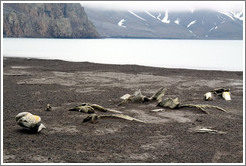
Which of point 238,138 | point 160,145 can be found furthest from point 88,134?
point 238,138

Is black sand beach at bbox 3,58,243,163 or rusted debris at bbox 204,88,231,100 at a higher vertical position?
rusted debris at bbox 204,88,231,100

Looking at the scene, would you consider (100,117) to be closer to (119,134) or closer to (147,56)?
(119,134)

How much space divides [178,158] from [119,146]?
190 centimetres

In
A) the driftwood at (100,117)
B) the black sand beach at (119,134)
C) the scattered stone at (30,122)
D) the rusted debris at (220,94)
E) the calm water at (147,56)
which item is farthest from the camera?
the calm water at (147,56)

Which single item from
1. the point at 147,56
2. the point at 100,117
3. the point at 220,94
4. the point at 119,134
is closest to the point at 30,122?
the point at 119,134

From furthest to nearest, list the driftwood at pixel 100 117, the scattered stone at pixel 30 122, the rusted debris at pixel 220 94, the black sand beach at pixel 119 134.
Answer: the rusted debris at pixel 220 94
the driftwood at pixel 100 117
the scattered stone at pixel 30 122
the black sand beach at pixel 119 134

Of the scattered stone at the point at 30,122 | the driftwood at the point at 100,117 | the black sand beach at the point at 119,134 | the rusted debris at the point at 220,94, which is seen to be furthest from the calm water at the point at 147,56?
the scattered stone at the point at 30,122

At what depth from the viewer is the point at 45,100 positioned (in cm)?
1830

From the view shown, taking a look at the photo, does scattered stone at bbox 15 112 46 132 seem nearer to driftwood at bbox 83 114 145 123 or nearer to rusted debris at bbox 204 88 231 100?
driftwood at bbox 83 114 145 123

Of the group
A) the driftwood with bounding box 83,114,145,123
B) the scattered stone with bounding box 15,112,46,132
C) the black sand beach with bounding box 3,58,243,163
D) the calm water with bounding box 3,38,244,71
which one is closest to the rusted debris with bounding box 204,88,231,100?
the black sand beach with bounding box 3,58,243,163

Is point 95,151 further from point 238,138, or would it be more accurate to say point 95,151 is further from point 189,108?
point 189,108

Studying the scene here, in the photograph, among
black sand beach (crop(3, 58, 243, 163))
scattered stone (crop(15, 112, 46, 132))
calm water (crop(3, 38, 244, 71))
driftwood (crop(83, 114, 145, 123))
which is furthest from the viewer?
calm water (crop(3, 38, 244, 71))

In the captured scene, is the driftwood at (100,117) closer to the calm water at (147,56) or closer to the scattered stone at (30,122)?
the scattered stone at (30,122)

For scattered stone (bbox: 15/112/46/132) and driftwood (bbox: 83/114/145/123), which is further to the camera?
driftwood (bbox: 83/114/145/123)
